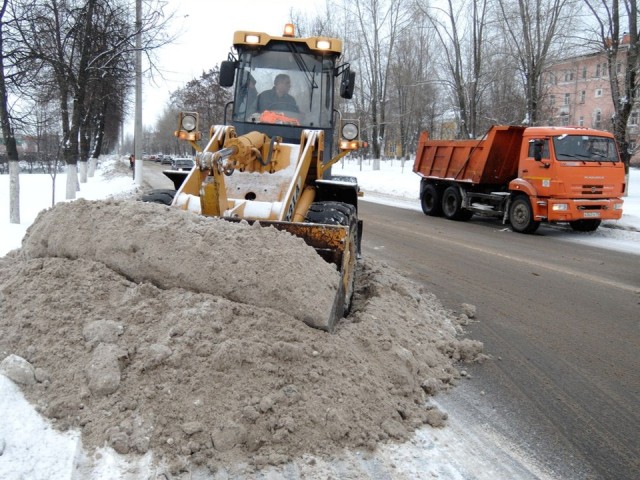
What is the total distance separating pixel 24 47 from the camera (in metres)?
12.1

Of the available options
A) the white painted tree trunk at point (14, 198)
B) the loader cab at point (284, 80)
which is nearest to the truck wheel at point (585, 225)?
the loader cab at point (284, 80)

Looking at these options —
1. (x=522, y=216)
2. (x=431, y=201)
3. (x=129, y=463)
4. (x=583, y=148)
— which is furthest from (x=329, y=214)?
(x=431, y=201)

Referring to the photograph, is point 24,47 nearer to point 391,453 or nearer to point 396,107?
point 391,453

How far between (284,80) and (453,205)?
419 inches

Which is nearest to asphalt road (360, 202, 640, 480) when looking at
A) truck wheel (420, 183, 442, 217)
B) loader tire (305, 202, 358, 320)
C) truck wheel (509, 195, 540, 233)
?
loader tire (305, 202, 358, 320)

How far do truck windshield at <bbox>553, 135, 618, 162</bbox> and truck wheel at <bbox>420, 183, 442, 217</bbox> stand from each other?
4796 millimetres

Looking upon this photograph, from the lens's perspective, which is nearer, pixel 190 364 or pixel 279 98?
Answer: pixel 190 364

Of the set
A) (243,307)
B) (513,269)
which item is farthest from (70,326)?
(513,269)

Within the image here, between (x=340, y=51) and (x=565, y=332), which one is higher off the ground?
(x=340, y=51)

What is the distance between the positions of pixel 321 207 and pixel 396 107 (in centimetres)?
4678

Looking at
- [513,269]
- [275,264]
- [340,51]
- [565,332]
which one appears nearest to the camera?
[275,264]

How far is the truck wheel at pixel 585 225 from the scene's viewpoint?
1390cm

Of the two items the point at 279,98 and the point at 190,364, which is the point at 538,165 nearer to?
the point at 279,98

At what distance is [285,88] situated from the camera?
279 inches
